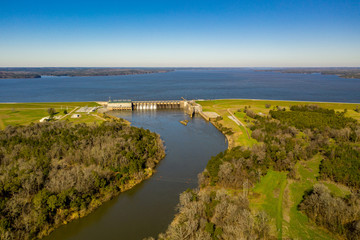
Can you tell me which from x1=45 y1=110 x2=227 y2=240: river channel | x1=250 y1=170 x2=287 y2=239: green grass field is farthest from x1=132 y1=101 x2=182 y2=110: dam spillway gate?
x1=250 y1=170 x2=287 y2=239: green grass field

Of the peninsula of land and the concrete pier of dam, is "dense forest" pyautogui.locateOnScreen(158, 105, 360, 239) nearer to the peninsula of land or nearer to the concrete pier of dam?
the peninsula of land

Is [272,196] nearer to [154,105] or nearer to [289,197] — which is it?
[289,197]

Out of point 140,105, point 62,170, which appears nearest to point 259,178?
point 62,170

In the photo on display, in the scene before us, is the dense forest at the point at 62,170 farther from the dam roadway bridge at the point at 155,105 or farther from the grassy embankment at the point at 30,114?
the dam roadway bridge at the point at 155,105

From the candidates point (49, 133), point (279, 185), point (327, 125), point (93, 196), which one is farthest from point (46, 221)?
point (327, 125)

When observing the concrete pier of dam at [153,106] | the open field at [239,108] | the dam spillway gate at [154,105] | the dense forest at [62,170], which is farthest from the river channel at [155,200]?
the dam spillway gate at [154,105]

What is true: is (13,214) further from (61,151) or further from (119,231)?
(61,151)
